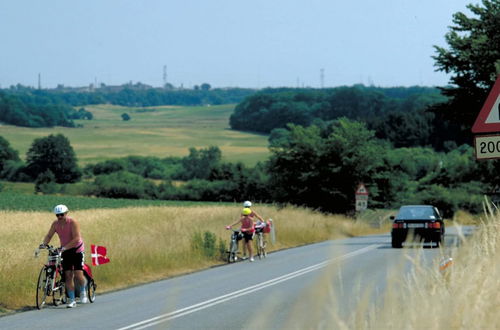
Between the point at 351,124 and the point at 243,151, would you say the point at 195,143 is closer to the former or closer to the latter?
the point at 243,151

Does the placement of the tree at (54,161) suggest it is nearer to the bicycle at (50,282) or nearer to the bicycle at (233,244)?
the bicycle at (233,244)

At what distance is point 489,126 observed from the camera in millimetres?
12328

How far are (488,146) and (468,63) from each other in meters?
26.7

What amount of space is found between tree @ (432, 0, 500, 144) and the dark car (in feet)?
22.4

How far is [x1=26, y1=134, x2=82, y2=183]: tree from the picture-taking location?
428 ft

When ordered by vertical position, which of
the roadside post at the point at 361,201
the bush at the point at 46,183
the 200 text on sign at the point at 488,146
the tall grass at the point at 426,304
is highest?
the 200 text on sign at the point at 488,146

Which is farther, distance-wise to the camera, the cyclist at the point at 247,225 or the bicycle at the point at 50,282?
the cyclist at the point at 247,225

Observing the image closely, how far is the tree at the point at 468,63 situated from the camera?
123 feet

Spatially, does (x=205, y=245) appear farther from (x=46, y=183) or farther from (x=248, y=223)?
(x=46, y=183)

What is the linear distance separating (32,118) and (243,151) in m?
47.8

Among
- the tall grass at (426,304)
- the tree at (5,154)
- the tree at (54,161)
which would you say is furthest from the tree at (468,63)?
the tree at (5,154)

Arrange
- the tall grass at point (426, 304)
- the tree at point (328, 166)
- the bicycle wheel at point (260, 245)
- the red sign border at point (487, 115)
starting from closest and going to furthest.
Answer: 1. the tall grass at point (426, 304)
2. the red sign border at point (487, 115)
3. the bicycle wheel at point (260, 245)
4. the tree at point (328, 166)

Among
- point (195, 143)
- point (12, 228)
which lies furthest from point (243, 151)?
point (12, 228)

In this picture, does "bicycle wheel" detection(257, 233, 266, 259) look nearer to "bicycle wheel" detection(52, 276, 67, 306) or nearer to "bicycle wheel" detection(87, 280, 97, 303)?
"bicycle wheel" detection(87, 280, 97, 303)
